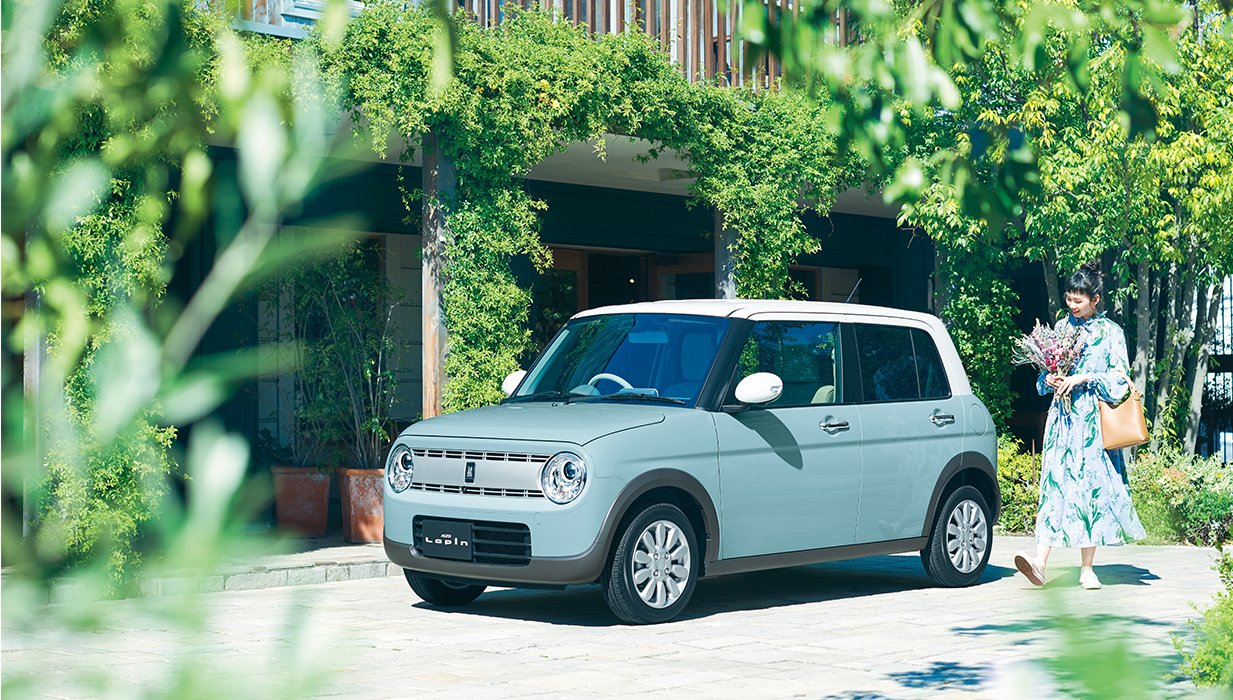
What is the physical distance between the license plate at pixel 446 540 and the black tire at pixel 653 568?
78 cm

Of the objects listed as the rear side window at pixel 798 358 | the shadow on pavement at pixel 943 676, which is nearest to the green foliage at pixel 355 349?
the rear side window at pixel 798 358

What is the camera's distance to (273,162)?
1.10 metres

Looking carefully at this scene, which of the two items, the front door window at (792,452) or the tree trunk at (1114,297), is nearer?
the front door window at (792,452)

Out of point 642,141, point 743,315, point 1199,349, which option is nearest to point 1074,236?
point 1199,349

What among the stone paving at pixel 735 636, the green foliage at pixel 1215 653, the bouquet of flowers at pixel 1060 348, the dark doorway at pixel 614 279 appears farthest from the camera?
the dark doorway at pixel 614 279

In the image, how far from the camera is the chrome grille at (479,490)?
738 cm

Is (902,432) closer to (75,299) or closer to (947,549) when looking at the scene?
(947,549)

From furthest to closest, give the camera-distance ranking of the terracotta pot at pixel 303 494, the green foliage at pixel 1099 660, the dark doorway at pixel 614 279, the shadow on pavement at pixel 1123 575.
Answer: the dark doorway at pixel 614 279
the terracotta pot at pixel 303 494
the shadow on pavement at pixel 1123 575
the green foliage at pixel 1099 660

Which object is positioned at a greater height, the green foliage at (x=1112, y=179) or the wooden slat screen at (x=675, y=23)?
the wooden slat screen at (x=675, y=23)

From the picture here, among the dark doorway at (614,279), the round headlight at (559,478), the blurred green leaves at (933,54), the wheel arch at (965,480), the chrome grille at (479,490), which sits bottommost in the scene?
the wheel arch at (965,480)

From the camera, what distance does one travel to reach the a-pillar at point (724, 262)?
43.2ft

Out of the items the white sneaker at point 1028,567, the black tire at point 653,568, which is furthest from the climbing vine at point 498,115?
the white sneaker at point 1028,567

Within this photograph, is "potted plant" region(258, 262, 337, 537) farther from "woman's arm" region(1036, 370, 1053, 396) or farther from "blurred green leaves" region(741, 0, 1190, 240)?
"blurred green leaves" region(741, 0, 1190, 240)

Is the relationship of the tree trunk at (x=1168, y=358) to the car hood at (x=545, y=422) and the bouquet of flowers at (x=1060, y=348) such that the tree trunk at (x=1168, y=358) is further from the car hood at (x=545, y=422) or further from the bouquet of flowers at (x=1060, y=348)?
the car hood at (x=545, y=422)
